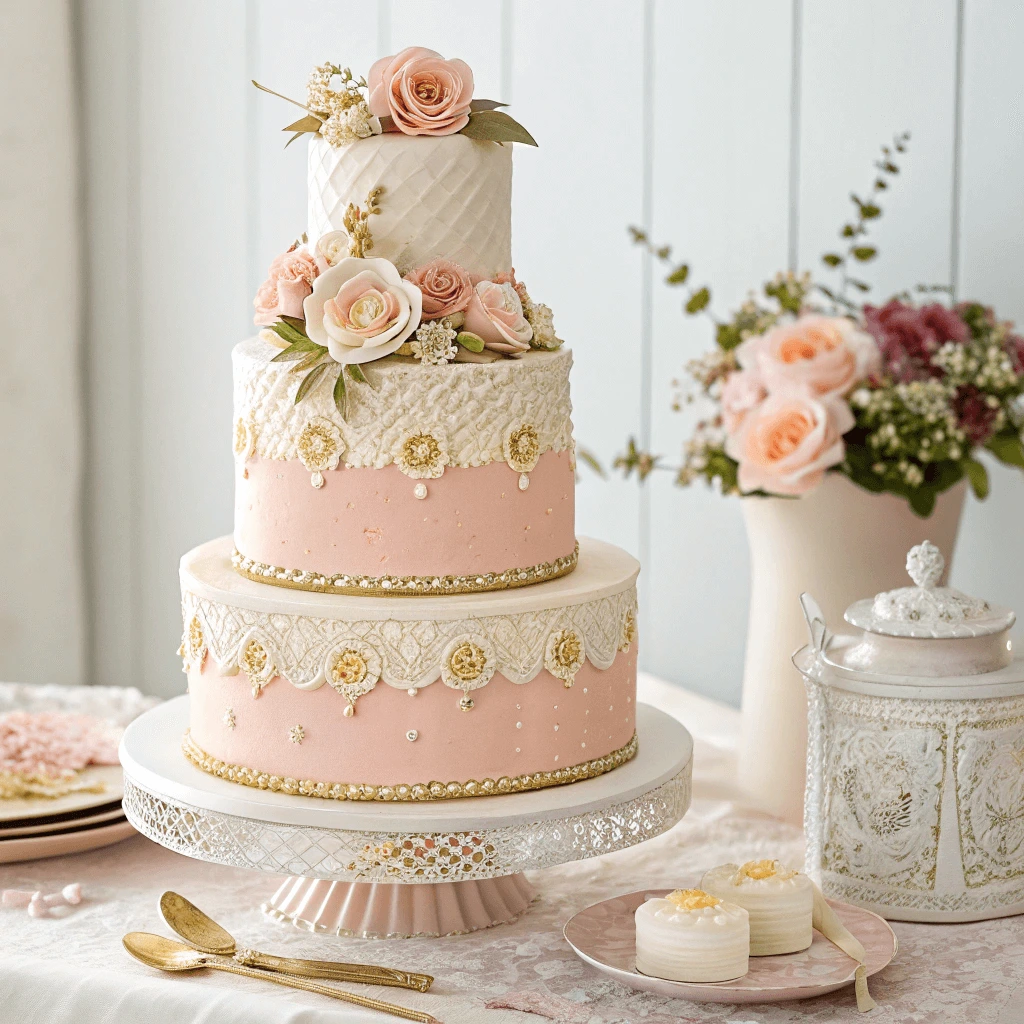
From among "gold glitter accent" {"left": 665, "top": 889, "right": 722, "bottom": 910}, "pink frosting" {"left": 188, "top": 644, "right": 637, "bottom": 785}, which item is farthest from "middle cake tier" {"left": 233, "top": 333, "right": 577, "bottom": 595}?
"gold glitter accent" {"left": 665, "top": 889, "right": 722, "bottom": 910}

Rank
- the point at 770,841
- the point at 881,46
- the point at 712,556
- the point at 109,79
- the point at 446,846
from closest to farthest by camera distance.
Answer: the point at 446,846
the point at 770,841
the point at 881,46
the point at 712,556
the point at 109,79

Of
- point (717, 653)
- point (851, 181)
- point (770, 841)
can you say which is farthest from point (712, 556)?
point (770, 841)

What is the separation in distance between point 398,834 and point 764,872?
1.13 ft

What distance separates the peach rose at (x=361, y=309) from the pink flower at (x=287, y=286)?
0.12 ft

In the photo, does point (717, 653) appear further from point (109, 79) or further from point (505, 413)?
point (109, 79)

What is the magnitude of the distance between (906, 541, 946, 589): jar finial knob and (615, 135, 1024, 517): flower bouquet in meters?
0.24

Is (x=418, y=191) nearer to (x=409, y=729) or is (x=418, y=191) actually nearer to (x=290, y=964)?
(x=409, y=729)

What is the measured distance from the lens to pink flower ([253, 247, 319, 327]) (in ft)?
4.58

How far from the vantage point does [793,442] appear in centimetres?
170

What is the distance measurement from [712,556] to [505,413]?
122cm

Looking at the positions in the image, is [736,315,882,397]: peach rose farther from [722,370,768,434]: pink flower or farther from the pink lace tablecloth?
the pink lace tablecloth

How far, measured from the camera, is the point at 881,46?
7.34 ft

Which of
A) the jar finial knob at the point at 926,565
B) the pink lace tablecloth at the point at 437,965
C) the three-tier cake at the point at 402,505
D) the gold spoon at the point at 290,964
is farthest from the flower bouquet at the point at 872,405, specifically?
the gold spoon at the point at 290,964

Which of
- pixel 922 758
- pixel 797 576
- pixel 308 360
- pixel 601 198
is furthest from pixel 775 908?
pixel 601 198
